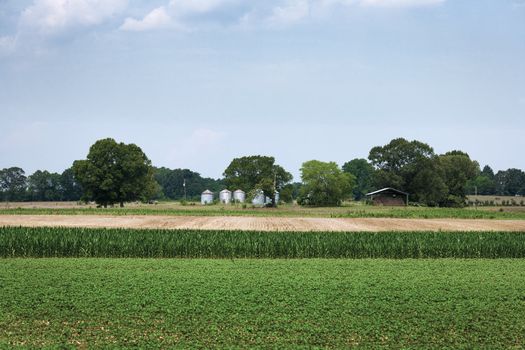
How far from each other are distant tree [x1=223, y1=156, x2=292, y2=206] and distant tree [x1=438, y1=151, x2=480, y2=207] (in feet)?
97.2

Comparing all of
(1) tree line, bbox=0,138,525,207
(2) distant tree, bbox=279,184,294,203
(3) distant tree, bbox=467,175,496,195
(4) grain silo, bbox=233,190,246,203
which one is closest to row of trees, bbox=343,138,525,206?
(1) tree line, bbox=0,138,525,207

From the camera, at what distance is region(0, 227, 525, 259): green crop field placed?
25.8 metres

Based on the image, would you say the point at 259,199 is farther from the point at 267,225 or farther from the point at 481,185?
the point at 481,185

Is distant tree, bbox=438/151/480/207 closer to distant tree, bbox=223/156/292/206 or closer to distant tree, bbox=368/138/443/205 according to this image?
distant tree, bbox=368/138/443/205

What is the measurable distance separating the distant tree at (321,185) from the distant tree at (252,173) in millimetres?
8958

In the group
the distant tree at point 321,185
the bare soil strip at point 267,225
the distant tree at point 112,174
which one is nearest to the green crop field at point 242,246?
the bare soil strip at point 267,225

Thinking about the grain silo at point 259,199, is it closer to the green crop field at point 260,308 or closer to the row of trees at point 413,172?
the row of trees at point 413,172

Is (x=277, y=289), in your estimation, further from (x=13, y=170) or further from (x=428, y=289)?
(x=13, y=170)

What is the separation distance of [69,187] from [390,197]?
323 feet

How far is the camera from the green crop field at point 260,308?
1103 centimetres

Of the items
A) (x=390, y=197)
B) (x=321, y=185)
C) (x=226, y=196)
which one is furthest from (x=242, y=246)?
(x=226, y=196)

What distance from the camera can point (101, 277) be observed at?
55.9ft

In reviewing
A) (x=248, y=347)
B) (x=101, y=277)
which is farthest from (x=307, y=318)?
(x=101, y=277)

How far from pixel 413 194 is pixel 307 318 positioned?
85.8 m
